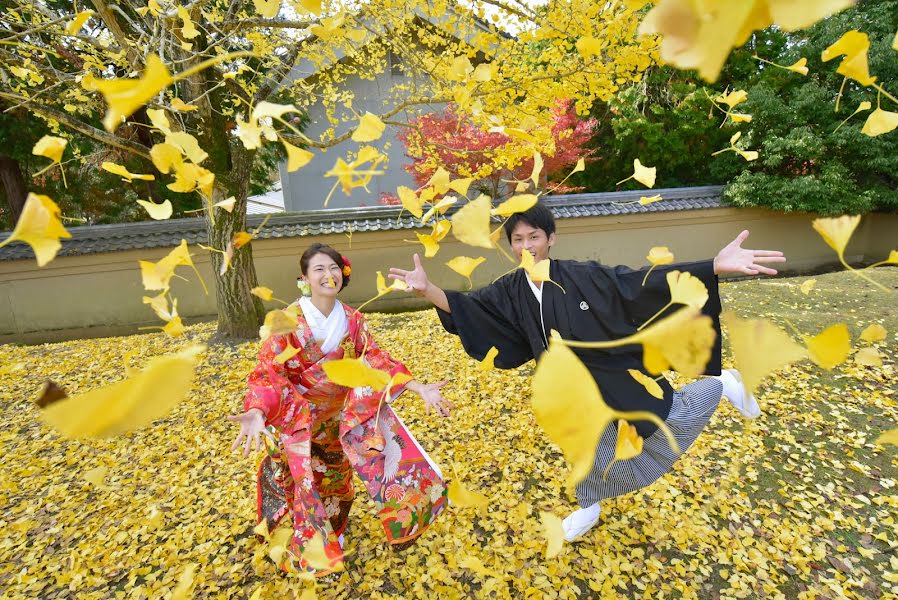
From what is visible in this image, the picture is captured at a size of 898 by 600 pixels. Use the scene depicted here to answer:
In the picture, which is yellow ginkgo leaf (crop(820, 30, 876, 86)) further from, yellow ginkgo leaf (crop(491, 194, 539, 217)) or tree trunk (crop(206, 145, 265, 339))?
tree trunk (crop(206, 145, 265, 339))

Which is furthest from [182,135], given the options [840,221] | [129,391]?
[840,221]

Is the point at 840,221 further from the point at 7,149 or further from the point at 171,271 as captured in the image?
the point at 7,149

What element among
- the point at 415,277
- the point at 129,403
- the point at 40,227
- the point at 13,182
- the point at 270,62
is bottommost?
the point at 415,277

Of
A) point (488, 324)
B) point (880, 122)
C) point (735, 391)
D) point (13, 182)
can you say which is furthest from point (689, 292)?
point (13, 182)

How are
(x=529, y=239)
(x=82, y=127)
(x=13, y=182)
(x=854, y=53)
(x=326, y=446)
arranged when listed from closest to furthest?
(x=854, y=53), (x=529, y=239), (x=326, y=446), (x=82, y=127), (x=13, y=182)

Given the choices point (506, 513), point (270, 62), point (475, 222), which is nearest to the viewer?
point (475, 222)

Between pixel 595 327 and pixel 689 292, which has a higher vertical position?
pixel 689 292

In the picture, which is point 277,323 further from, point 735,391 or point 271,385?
point 735,391

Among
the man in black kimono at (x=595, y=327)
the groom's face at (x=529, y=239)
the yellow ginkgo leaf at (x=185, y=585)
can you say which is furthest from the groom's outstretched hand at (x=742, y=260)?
the yellow ginkgo leaf at (x=185, y=585)

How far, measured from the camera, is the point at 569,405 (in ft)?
2.13

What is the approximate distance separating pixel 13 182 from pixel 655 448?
10491mm

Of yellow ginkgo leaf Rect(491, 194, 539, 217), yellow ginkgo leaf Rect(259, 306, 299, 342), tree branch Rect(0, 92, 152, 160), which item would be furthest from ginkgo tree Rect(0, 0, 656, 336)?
yellow ginkgo leaf Rect(259, 306, 299, 342)

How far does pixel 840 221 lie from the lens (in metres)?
0.90

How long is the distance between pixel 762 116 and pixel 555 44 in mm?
7187
